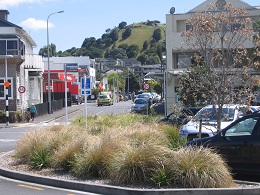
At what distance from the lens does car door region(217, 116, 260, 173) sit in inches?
403

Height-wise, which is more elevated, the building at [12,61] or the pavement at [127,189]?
the building at [12,61]

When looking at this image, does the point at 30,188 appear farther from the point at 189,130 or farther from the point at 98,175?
the point at 189,130

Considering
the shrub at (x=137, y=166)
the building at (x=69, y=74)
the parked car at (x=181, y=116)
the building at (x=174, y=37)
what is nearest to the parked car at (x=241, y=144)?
the shrub at (x=137, y=166)

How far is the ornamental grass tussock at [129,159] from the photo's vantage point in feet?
30.3

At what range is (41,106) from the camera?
4472 cm

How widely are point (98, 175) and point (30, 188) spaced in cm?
152

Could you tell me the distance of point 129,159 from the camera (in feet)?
32.1

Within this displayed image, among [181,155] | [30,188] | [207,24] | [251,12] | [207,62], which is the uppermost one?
[251,12]

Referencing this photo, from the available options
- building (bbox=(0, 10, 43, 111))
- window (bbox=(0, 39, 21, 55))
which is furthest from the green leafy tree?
window (bbox=(0, 39, 21, 55))

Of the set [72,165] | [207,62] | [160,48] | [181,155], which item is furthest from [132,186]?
[160,48]

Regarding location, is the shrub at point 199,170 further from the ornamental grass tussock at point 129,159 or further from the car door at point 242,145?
the car door at point 242,145

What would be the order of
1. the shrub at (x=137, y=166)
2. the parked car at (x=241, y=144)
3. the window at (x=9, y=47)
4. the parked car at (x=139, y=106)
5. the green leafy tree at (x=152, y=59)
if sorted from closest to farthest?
the shrub at (x=137, y=166)
the parked car at (x=241, y=144)
the parked car at (x=139, y=106)
the window at (x=9, y=47)
the green leafy tree at (x=152, y=59)

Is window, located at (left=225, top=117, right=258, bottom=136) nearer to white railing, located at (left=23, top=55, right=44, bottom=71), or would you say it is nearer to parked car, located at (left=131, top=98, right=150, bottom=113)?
parked car, located at (left=131, top=98, right=150, bottom=113)

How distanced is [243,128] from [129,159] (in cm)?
280
